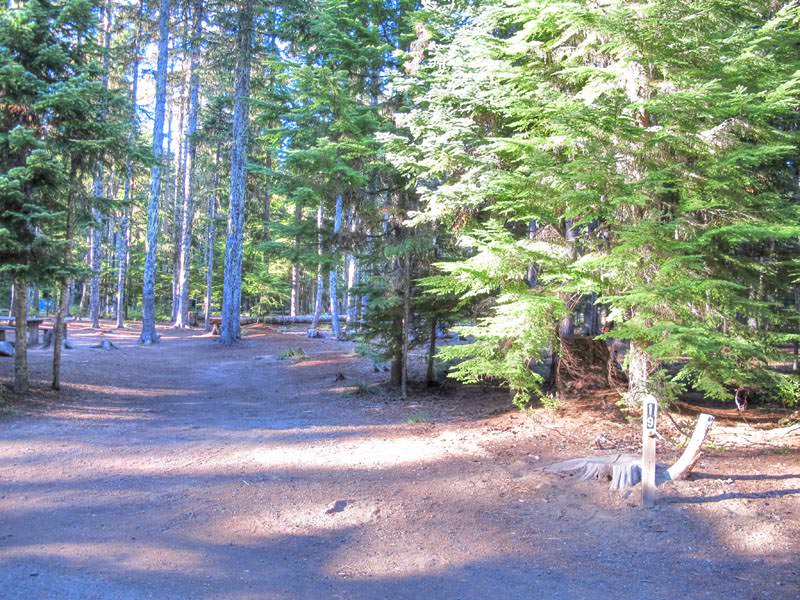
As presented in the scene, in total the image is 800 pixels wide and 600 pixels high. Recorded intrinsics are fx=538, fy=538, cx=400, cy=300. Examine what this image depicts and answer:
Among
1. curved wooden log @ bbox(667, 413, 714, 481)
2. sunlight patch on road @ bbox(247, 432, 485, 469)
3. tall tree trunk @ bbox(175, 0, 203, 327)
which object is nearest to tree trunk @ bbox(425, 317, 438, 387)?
sunlight patch on road @ bbox(247, 432, 485, 469)

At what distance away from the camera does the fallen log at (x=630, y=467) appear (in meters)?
5.46

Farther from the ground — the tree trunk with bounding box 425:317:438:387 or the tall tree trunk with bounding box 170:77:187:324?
the tall tree trunk with bounding box 170:77:187:324

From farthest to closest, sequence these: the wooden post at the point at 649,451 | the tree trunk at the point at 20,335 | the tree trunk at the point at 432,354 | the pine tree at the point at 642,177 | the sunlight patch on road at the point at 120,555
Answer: the tree trunk at the point at 432,354
the tree trunk at the point at 20,335
the pine tree at the point at 642,177
the wooden post at the point at 649,451
the sunlight patch on road at the point at 120,555

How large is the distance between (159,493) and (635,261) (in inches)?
244

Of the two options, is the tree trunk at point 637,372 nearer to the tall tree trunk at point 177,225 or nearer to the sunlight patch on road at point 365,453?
the sunlight patch on road at point 365,453

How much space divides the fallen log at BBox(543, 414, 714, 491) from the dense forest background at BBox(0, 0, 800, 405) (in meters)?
0.96

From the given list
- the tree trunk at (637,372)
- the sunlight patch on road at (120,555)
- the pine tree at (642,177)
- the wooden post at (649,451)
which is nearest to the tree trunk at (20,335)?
the sunlight patch on road at (120,555)

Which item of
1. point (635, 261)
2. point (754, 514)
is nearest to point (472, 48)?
point (635, 261)

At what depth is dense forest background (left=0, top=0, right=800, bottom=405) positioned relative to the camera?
662 centimetres

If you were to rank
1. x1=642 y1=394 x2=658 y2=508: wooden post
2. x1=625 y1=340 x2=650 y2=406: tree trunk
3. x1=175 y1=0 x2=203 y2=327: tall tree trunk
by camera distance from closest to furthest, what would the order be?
x1=642 y1=394 x2=658 y2=508: wooden post
x1=625 y1=340 x2=650 y2=406: tree trunk
x1=175 y1=0 x2=203 y2=327: tall tree trunk

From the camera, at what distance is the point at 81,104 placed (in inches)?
367

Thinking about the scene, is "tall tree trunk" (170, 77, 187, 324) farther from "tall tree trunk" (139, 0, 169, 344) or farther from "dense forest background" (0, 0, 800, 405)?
"dense forest background" (0, 0, 800, 405)

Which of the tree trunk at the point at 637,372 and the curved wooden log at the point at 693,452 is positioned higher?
the tree trunk at the point at 637,372

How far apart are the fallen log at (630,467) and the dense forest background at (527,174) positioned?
0.96 meters
